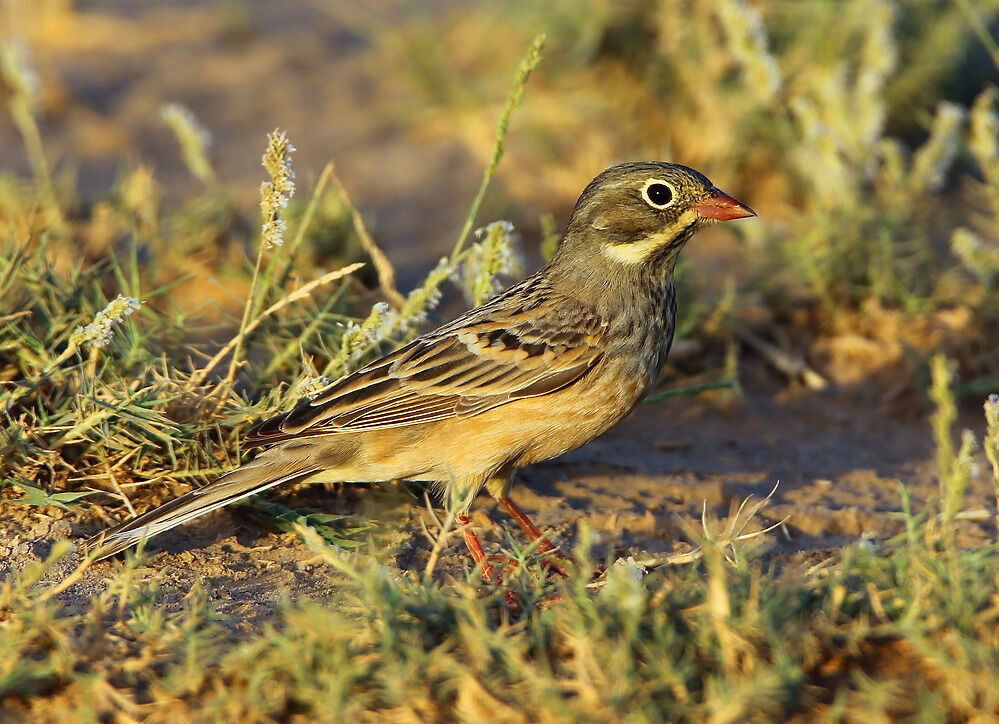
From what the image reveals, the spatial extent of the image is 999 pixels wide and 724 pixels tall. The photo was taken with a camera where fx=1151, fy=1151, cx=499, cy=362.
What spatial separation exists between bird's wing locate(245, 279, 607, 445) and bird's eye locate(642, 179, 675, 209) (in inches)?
22.0

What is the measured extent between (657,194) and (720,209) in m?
0.28

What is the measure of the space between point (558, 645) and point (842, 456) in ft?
10.4

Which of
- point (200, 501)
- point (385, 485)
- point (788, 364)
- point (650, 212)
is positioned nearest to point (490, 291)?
point (650, 212)

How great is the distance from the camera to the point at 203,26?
1180 centimetres

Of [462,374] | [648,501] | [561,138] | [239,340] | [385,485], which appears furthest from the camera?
[561,138]

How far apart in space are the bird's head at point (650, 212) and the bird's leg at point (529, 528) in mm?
1122

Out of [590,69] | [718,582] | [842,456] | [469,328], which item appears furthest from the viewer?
[590,69]

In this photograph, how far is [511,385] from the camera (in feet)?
15.7

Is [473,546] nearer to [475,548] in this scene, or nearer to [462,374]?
[475,548]

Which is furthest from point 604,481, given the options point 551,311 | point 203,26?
point 203,26

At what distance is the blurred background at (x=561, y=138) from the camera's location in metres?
6.79

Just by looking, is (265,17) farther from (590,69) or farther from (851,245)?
(851,245)

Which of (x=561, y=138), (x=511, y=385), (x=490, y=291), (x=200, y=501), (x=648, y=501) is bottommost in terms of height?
(x=648, y=501)

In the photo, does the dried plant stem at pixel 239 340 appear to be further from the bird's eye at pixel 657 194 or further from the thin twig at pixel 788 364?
the thin twig at pixel 788 364
